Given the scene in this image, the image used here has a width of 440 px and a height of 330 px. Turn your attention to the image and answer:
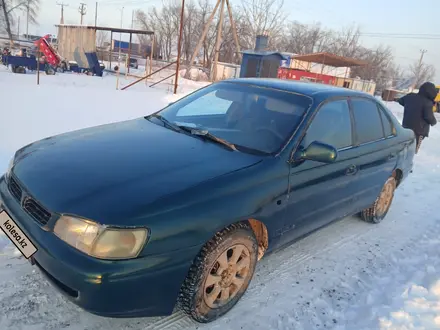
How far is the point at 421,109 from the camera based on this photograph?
710 cm

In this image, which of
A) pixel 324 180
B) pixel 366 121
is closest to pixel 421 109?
pixel 366 121

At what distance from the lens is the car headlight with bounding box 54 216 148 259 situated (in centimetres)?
192

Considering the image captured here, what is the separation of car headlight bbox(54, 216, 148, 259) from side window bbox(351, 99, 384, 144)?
249 centimetres

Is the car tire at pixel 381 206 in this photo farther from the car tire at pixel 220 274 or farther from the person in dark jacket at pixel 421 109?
the person in dark jacket at pixel 421 109

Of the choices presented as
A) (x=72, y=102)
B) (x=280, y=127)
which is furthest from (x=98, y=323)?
(x=72, y=102)

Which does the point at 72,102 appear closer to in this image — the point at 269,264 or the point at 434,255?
the point at 269,264

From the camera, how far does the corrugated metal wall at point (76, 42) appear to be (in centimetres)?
2391

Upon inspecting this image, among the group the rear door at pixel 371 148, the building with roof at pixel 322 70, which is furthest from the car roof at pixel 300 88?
the building with roof at pixel 322 70

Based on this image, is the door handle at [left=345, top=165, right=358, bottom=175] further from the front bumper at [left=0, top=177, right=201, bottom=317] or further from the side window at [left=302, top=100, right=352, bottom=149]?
the front bumper at [left=0, top=177, right=201, bottom=317]

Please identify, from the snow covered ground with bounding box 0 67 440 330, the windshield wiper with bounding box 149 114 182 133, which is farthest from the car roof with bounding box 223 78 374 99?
the snow covered ground with bounding box 0 67 440 330

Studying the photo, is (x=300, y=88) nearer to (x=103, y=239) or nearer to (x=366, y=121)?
(x=366, y=121)

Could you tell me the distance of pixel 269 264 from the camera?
3.28 meters

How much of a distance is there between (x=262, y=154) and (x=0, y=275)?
2.10m

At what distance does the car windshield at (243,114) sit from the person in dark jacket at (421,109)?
5039mm
